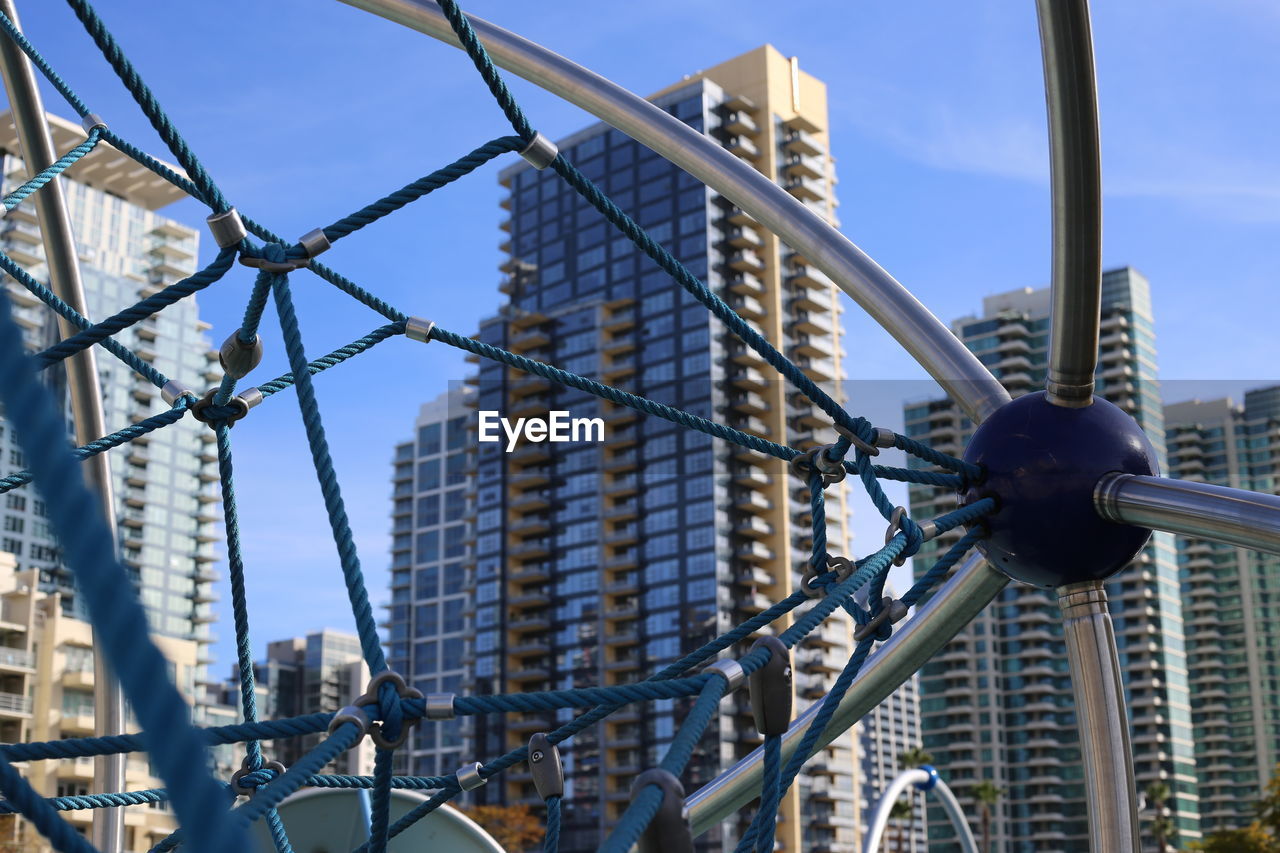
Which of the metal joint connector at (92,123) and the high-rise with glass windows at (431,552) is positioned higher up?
the high-rise with glass windows at (431,552)

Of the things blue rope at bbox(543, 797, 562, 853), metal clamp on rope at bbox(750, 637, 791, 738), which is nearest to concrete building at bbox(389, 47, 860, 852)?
blue rope at bbox(543, 797, 562, 853)

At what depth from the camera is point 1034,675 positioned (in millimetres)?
72938

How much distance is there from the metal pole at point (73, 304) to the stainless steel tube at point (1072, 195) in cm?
242

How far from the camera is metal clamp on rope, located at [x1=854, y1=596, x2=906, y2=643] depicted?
105 inches

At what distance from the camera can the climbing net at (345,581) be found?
96 cm

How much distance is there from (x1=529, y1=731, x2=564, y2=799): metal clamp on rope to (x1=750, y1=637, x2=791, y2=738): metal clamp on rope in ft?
1.40

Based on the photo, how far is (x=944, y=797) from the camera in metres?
17.8

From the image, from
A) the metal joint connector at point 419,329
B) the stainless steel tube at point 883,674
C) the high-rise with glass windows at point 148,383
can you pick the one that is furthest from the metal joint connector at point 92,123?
the high-rise with glass windows at point 148,383

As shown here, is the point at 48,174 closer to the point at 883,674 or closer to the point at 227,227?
the point at 227,227

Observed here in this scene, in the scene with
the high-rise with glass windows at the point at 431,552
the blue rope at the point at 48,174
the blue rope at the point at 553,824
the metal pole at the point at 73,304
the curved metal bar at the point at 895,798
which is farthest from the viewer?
the high-rise with glass windows at the point at 431,552

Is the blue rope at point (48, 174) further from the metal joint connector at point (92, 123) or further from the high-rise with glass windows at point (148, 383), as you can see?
the high-rise with glass windows at point (148, 383)

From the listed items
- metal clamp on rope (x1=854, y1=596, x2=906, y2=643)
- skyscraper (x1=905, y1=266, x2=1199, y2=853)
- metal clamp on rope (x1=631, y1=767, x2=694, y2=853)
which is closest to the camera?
metal clamp on rope (x1=631, y1=767, x2=694, y2=853)

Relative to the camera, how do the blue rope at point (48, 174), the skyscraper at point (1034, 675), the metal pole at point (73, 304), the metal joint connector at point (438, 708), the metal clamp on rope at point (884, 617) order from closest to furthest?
1. the metal joint connector at point (438, 708)
2. the metal clamp on rope at point (884, 617)
3. the blue rope at point (48, 174)
4. the metal pole at point (73, 304)
5. the skyscraper at point (1034, 675)

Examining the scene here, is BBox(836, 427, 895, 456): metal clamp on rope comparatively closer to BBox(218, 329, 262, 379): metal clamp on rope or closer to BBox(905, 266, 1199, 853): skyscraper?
BBox(218, 329, 262, 379): metal clamp on rope
